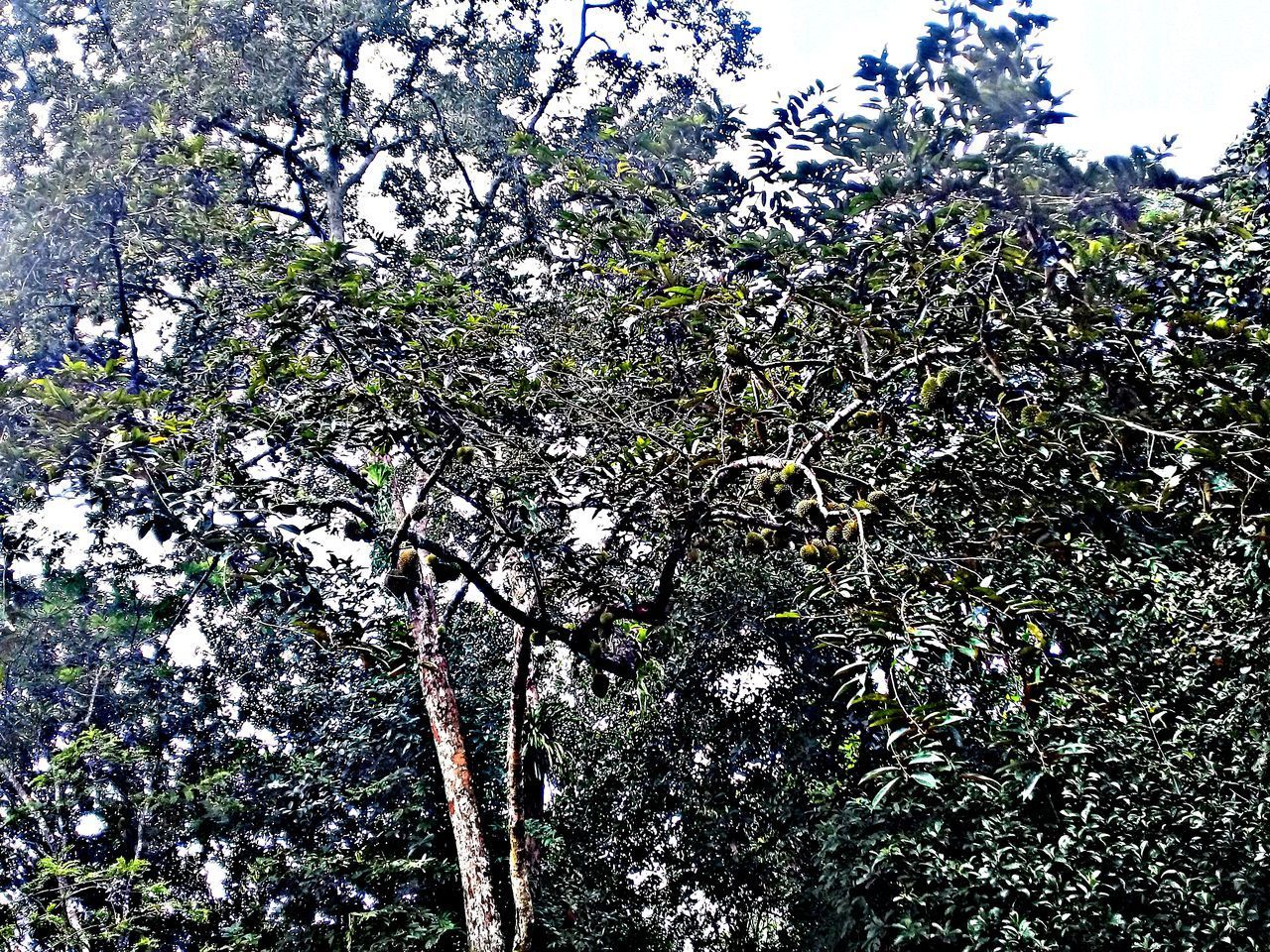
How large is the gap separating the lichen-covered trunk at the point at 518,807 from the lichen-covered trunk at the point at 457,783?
0.28 metres

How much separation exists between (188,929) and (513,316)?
25.7ft

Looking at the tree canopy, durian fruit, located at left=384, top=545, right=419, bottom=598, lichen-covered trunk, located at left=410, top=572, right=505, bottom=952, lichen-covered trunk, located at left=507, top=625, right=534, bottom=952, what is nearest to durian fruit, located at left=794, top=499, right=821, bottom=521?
the tree canopy

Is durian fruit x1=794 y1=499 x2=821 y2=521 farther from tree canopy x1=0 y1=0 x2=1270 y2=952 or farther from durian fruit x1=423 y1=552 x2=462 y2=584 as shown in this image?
durian fruit x1=423 y1=552 x2=462 y2=584

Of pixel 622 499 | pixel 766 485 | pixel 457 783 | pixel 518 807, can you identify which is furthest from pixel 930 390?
pixel 457 783

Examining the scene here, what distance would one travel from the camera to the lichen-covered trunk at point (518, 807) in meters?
4.81

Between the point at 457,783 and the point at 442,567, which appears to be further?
the point at 457,783

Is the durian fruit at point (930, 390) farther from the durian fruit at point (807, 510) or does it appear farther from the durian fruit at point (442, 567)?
the durian fruit at point (442, 567)

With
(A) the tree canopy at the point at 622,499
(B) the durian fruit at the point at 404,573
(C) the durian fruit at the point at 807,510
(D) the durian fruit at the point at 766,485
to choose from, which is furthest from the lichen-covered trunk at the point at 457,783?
(C) the durian fruit at the point at 807,510

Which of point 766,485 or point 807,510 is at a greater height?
point 766,485

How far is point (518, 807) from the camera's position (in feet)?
16.8

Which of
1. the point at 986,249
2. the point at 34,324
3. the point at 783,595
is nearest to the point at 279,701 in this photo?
the point at 34,324

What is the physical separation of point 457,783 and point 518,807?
81 centimetres

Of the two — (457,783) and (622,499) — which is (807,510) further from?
(457,783)

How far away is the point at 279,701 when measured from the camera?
9734mm
